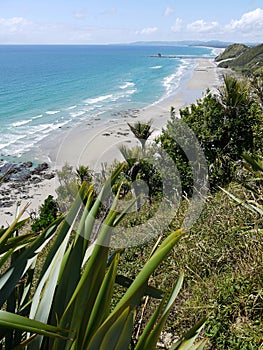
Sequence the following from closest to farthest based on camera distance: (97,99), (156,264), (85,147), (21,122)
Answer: (156,264), (85,147), (21,122), (97,99)

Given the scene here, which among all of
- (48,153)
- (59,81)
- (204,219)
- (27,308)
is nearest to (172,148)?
(204,219)

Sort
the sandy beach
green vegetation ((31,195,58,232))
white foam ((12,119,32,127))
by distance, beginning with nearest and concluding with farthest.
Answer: green vegetation ((31,195,58,232)), the sandy beach, white foam ((12,119,32,127))

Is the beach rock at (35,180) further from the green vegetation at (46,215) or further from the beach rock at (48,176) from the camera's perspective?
the green vegetation at (46,215)

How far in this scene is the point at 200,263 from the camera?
16.9 ft

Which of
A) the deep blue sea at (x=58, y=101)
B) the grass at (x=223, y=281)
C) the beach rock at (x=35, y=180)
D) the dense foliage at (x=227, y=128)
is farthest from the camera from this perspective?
the deep blue sea at (x=58, y=101)

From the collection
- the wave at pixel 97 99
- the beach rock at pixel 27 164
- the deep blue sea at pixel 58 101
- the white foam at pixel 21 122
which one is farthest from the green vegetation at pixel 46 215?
the wave at pixel 97 99

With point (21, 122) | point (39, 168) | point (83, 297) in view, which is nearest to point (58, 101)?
point (21, 122)

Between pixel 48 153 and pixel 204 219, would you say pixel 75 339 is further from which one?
pixel 48 153

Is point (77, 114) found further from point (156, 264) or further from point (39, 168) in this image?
point (156, 264)

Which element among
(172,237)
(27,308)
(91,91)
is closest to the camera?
(172,237)

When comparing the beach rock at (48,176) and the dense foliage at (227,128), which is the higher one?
the dense foliage at (227,128)

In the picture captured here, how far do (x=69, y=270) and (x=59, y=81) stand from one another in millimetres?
67279

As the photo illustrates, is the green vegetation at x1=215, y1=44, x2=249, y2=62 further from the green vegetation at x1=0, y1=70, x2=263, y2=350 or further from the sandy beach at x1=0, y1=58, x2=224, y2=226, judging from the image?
the green vegetation at x1=0, y1=70, x2=263, y2=350

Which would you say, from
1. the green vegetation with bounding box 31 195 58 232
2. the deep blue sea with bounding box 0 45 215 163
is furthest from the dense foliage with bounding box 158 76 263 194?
the deep blue sea with bounding box 0 45 215 163
